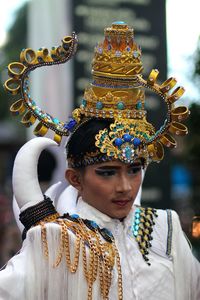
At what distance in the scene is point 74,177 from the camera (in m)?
4.19

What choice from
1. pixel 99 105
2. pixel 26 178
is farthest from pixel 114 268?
pixel 99 105

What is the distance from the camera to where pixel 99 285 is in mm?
4004

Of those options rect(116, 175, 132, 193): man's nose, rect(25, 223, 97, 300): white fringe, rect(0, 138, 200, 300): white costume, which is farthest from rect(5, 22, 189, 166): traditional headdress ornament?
rect(25, 223, 97, 300): white fringe

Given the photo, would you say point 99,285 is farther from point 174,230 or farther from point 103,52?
point 103,52

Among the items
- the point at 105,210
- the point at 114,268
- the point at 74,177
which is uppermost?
the point at 74,177

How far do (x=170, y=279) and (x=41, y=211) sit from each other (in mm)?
666

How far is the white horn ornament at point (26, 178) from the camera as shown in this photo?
4.10 meters

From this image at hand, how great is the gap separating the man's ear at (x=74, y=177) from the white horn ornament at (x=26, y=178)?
6.1 inches

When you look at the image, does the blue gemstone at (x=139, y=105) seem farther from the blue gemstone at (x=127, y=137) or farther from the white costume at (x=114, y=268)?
the white costume at (x=114, y=268)

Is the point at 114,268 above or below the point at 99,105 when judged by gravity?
below

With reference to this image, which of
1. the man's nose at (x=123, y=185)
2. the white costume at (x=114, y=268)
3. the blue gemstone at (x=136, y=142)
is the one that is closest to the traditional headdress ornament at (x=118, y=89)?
the blue gemstone at (x=136, y=142)

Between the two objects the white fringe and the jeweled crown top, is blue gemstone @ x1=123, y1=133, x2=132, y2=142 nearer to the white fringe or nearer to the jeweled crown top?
the jeweled crown top

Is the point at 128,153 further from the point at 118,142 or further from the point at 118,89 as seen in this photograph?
the point at 118,89

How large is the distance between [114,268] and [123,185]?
1.23 feet
